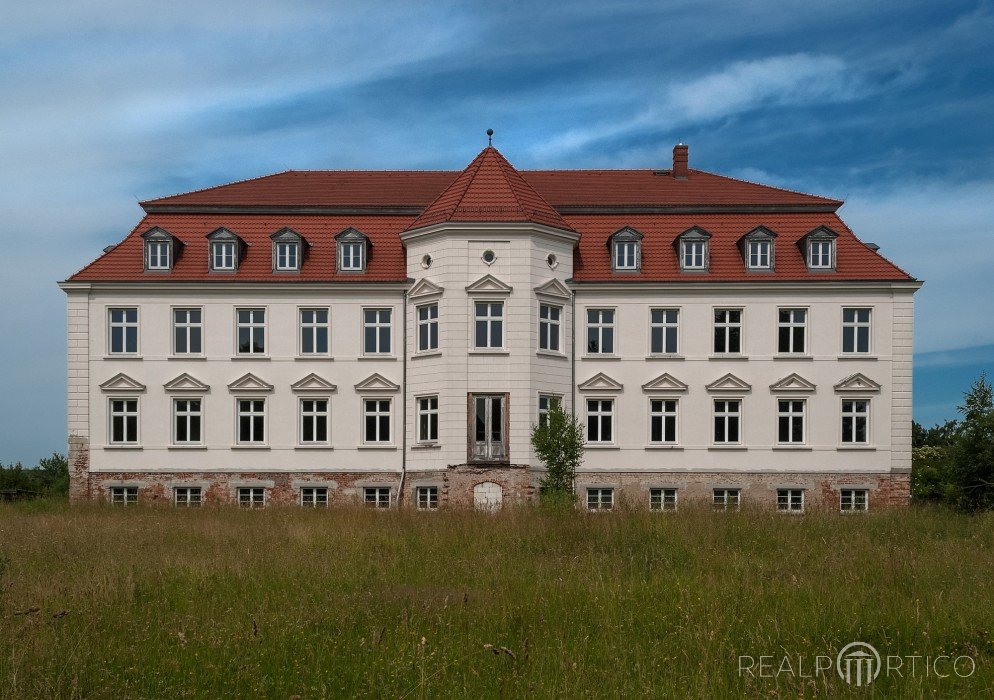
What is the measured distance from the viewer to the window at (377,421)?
3038 cm

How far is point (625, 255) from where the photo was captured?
30.9 metres

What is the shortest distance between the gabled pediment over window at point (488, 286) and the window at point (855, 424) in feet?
39.5

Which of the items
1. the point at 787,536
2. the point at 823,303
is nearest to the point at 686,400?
the point at 823,303

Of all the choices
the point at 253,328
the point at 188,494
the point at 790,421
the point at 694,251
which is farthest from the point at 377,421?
the point at 790,421

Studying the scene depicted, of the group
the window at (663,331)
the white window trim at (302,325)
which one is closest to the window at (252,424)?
the white window trim at (302,325)

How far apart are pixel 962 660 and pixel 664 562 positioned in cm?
520

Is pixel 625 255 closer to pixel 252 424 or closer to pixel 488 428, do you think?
pixel 488 428

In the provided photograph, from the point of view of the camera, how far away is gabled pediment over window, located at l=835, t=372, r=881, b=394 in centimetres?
3000

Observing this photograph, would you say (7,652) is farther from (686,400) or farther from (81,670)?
(686,400)

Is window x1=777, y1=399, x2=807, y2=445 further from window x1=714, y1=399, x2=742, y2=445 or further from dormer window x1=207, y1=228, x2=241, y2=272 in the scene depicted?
dormer window x1=207, y1=228, x2=241, y2=272

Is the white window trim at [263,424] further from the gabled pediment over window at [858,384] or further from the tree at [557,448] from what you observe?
the gabled pediment over window at [858,384]

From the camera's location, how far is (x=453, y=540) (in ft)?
54.0

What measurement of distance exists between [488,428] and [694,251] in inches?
371

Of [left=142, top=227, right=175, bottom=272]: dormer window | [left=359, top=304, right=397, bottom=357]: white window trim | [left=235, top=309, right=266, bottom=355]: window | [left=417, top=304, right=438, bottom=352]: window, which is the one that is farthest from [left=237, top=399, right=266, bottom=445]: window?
[left=417, top=304, right=438, bottom=352]: window
